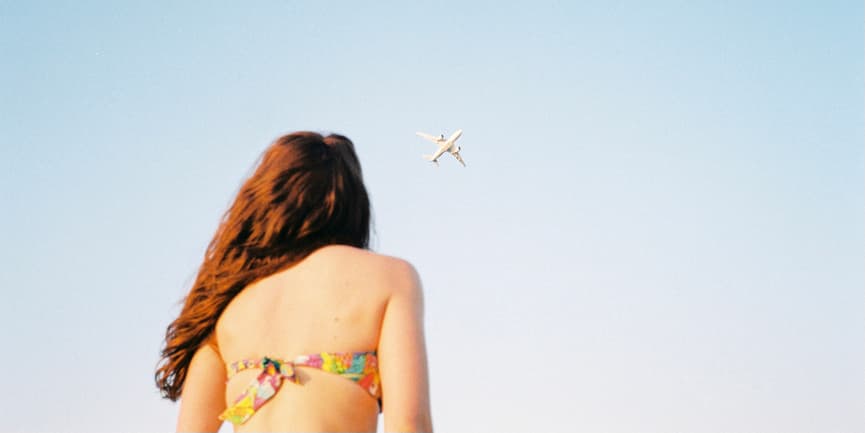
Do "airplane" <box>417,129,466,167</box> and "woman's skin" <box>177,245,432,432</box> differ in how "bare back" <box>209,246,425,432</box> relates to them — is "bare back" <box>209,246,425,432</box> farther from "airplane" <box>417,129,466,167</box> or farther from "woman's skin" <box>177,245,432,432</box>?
"airplane" <box>417,129,466,167</box>

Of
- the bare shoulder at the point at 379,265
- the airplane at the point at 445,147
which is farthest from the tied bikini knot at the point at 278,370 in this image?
the airplane at the point at 445,147

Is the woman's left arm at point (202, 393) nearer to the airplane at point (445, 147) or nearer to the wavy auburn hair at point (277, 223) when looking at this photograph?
the wavy auburn hair at point (277, 223)

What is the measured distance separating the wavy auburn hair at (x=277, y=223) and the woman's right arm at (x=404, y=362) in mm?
504

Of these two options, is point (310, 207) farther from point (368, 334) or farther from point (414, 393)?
point (414, 393)

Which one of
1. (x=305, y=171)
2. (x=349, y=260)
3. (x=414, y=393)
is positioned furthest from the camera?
(x=305, y=171)

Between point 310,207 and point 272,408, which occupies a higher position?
point 310,207

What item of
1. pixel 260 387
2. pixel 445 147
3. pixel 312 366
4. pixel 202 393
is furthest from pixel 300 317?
pixel 445 147

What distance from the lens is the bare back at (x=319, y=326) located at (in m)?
3.85

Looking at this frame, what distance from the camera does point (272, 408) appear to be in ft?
12.8

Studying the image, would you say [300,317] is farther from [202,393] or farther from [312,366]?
[202,393]

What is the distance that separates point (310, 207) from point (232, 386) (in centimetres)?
92

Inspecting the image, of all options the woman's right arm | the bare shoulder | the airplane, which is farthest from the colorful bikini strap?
the airplane

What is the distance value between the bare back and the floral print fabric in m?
0.03

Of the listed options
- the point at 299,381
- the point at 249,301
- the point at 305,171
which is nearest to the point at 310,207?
the point at 305,171
